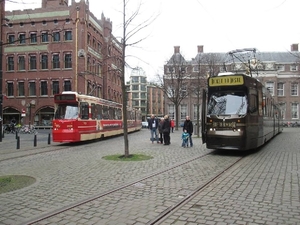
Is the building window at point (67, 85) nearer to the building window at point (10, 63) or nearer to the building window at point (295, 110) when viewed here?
the building window at point (10, 63)

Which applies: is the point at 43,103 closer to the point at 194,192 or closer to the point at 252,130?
the point at 252,130

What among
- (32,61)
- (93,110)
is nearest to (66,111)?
(93,110)

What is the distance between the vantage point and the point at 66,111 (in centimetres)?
1853

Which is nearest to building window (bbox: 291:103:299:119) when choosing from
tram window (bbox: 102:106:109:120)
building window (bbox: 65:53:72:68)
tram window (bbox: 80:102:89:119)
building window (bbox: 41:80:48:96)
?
building window (bbox: 65:53:72:68)

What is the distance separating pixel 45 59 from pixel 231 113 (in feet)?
122

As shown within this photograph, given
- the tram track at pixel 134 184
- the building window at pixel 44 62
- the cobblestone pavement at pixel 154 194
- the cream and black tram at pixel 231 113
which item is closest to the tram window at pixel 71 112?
the cobblestone pavement at pixel 154 194

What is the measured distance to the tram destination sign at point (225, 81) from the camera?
12.7 metres

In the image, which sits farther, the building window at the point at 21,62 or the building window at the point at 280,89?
the building window at the point at 280,89

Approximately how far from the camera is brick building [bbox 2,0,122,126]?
42375 mm

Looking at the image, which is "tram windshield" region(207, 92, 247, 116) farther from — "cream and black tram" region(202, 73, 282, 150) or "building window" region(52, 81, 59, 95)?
"building window" region(52, 81, 59, 95)

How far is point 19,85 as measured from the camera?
4434cm

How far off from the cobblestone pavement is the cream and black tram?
2146 mm

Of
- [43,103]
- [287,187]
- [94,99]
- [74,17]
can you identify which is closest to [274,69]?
[74,17]

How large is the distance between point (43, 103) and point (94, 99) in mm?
24736
